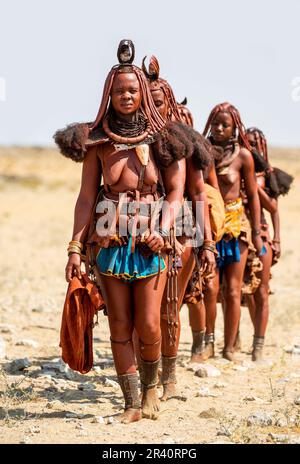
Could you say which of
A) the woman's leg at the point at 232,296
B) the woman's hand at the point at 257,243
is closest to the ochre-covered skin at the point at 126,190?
the woman's leg at the point at 232,296

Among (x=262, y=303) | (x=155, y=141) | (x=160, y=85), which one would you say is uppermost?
(x=160, y=85)

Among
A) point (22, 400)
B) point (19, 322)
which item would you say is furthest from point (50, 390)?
point (19, 322)

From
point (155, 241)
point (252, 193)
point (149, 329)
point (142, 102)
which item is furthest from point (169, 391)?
point (252, 193)

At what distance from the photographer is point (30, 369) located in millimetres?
7980

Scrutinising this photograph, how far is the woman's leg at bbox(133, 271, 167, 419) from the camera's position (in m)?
5.92

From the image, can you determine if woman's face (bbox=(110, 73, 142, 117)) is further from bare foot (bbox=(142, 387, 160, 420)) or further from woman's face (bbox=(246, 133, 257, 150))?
woman's face (bbox=(246, 133, 257, 150))

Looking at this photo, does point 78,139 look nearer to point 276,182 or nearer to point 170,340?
point 170,340

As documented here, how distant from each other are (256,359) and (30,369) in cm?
230

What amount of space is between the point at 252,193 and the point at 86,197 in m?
2.92

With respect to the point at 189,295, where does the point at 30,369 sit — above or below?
below

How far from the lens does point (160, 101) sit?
6949mm

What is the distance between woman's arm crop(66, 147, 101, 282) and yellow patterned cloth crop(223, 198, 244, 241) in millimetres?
2609

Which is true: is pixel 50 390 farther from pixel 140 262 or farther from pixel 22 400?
pixel 140 262
